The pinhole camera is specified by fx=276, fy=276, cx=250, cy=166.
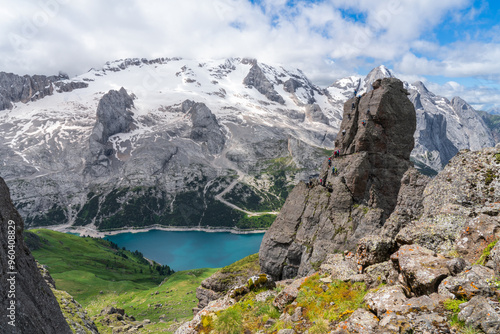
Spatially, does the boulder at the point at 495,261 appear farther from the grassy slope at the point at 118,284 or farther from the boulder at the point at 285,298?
the grassy slope at the point at 118,284

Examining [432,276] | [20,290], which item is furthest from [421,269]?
[20,290]

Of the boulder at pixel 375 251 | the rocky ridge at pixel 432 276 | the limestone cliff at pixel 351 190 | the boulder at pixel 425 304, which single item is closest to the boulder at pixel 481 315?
the rocky ridge at pixel 432 276

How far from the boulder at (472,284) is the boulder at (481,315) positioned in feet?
1.64

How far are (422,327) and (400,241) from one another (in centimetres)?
791

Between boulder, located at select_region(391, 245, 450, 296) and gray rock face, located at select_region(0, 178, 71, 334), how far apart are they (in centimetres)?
1807

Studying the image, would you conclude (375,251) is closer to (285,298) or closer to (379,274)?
(379,274)

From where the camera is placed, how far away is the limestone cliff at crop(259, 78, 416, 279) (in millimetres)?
41938

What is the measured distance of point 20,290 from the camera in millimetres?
15508

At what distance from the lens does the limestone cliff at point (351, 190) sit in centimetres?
4194

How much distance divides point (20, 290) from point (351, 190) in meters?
40.5

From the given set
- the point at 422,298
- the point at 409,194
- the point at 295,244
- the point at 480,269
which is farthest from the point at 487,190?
the point at 295,244

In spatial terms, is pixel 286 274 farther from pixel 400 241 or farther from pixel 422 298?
pixel 422 298

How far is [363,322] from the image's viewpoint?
33.1 feet

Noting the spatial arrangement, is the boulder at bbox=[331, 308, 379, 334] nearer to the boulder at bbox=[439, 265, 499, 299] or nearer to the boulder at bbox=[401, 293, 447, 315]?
the boulder at bbox=[401, 293, 447, 315]
